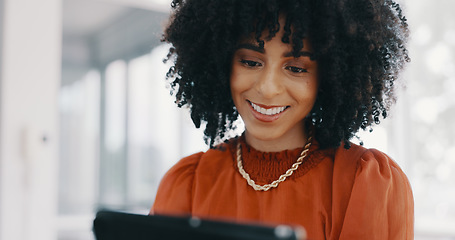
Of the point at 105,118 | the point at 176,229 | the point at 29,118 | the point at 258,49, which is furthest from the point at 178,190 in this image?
the point at 105,118

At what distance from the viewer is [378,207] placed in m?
0.86

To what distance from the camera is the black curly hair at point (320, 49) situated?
91 cm

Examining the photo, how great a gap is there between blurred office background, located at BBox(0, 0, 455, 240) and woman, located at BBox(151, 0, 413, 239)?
38.2 inches

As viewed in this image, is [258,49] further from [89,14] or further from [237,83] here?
[89,14]

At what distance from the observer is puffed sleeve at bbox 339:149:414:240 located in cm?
86

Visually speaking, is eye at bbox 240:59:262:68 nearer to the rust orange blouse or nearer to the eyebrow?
the eyebrow

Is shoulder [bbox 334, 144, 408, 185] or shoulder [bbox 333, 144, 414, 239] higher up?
shoulder [bbox 334, 144, 408, 185]

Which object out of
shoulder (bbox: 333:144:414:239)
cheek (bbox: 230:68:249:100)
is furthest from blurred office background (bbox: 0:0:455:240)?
shoulder (bbox: 333:144:414:239)

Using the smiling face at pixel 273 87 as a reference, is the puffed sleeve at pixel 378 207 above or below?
below

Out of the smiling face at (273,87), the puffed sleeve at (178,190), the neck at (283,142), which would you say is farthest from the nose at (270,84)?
the puffed sleeve at (178,190)

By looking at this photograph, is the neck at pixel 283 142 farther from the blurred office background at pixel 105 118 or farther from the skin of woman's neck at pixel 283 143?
Answer: the blurred office background at pixel 105 118

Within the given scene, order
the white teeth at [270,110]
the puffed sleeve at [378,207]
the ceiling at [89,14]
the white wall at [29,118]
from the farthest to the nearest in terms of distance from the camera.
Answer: the ceiling at [89,14]
the white wall at [29,118]
the white teeth at [270,110]
the puffed sleeve at [378,207]

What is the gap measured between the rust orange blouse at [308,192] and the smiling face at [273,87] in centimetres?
7

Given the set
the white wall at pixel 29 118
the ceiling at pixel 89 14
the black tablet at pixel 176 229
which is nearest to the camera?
the black tablet at pixel 176 229
